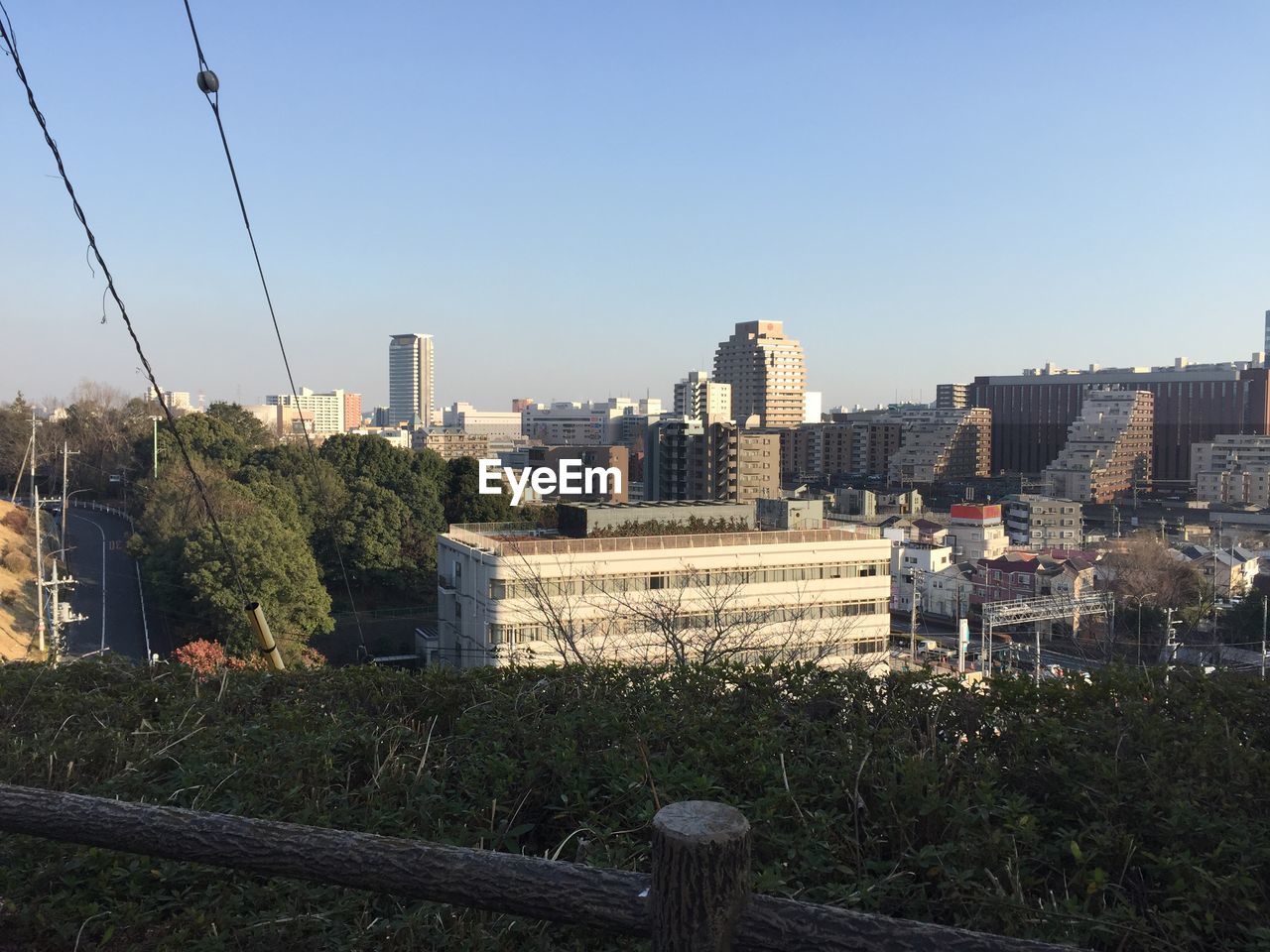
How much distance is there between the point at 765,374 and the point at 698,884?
A: 7022 cm

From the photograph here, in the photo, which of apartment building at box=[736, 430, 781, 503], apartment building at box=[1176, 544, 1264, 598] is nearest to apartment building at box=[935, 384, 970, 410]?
apartment building at box=[736, 430, 781, 503]

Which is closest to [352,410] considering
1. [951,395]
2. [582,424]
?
[582,424]

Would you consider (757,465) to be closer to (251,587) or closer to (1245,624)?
(1245,624)

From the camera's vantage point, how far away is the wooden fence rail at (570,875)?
0.85 m

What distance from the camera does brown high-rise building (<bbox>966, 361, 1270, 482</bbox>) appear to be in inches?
2018

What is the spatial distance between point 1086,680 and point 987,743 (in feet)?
1.34

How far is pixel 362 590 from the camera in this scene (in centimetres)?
2102

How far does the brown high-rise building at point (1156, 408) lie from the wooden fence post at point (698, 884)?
56.7m

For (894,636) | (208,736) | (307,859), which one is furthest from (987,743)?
(894,636)

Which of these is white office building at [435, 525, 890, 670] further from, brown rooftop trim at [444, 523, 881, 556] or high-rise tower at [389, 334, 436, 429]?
high-rise tower at [389, 334, 436, 429]

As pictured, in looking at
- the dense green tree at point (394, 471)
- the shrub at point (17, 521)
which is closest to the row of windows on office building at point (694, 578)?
the dense green tree at point (394, 471)

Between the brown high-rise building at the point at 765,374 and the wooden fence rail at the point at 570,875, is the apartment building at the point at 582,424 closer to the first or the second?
the brown high-rise building at the point at 765,374

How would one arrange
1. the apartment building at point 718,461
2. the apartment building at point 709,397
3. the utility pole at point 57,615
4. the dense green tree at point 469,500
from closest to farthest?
the utility pole at point 57,615 < the dense green tree at point 469,500 < the apartment building at point 718,461 < the apartment building at point 709,397

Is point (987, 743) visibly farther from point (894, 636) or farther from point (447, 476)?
point (447, 476)
